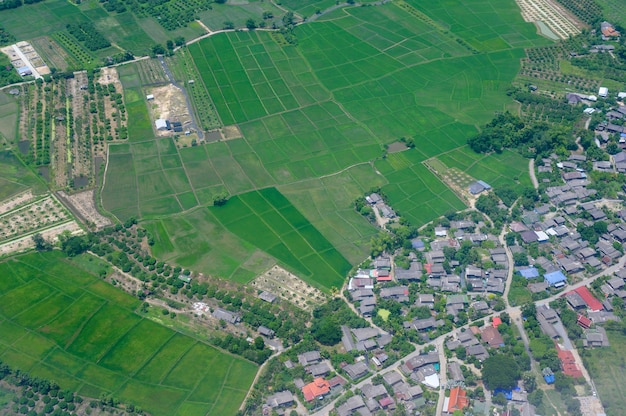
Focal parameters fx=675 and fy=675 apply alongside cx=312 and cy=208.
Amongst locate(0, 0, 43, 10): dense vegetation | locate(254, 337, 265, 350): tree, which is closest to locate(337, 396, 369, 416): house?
locate(254, 337, 265, 350): tree

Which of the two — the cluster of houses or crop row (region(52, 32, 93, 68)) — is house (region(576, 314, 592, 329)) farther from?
crop row (region(52, 32, 93, 68))

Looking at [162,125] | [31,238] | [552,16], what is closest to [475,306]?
[162,125]

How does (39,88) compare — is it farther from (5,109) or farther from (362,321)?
(362,321)

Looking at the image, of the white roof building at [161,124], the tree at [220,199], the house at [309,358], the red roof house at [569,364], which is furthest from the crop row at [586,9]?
the house at [309,358]

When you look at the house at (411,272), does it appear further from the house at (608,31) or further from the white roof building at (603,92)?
the house at (608,31)

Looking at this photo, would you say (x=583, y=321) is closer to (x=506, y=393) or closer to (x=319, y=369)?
(x=506, y=393)

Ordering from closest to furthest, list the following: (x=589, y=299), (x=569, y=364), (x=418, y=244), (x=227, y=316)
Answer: (x=569, y=364), (x=227, y=316), (x=589, y=299), (x=418, y=244)
